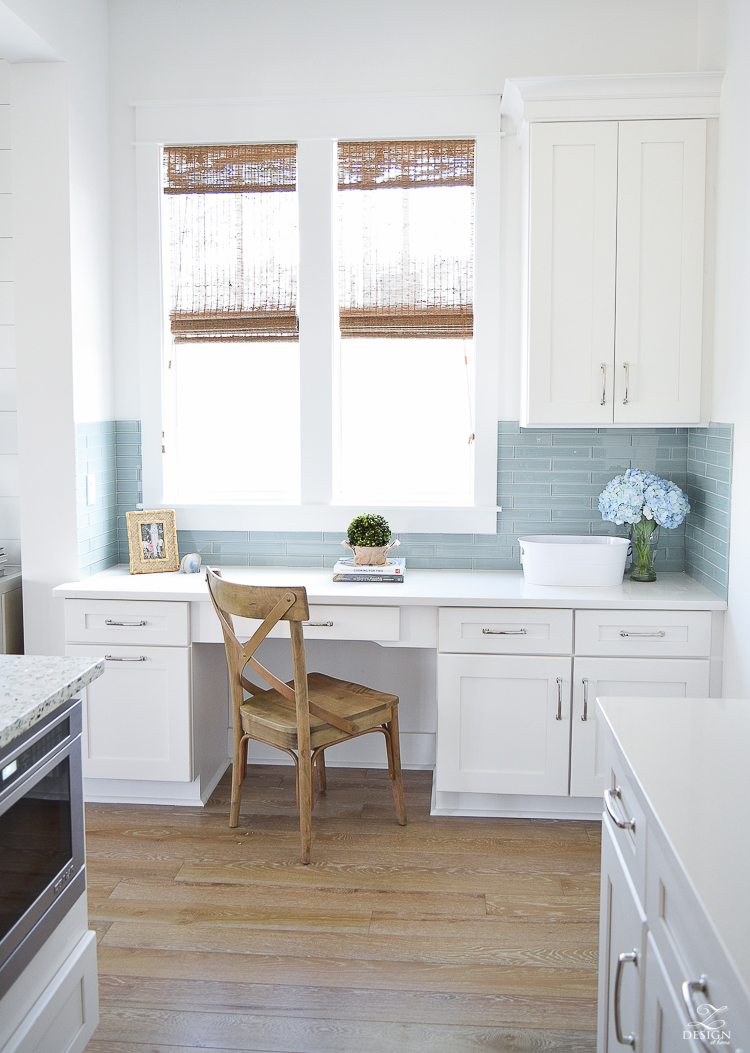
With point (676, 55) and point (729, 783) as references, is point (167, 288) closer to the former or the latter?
point (676, 55)

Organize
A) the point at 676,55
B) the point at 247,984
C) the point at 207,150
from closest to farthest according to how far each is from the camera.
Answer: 1. the point at 247,984
2. the point at 676,55
3. the point at 207,150

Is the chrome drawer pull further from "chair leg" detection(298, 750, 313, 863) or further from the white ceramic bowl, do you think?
the white ceramic bowl

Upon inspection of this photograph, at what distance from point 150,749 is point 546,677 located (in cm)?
146

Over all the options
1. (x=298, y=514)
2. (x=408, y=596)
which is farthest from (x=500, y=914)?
(x=298, y=514)

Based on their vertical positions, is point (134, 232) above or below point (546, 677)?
above

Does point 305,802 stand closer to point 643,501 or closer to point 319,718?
point 319,718

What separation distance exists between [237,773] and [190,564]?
2.86ft

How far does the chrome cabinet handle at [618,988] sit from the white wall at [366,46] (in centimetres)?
308

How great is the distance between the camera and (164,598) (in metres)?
3.25

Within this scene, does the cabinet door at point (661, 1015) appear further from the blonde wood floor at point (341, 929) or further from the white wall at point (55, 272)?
the white wall at point (55, 272)

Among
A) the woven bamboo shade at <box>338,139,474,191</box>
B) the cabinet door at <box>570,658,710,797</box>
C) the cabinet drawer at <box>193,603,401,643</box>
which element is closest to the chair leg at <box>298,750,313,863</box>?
the cabinet drawer at <box>193,603,401,643</box>

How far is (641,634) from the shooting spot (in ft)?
10.3

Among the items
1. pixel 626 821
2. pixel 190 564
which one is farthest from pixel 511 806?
pixel 626 821

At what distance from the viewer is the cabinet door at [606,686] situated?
10.3ft
